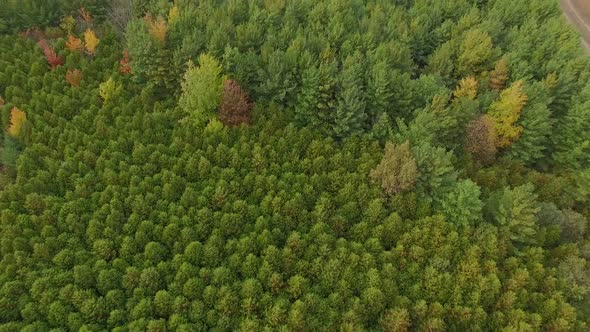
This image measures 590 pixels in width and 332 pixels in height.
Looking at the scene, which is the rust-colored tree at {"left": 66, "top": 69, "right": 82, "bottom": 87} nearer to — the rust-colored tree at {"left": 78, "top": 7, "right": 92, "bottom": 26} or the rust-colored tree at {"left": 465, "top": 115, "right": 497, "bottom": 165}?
the rust-colored tree at {"left": 78, "top": 7, "right": 92, "bottom": 26}

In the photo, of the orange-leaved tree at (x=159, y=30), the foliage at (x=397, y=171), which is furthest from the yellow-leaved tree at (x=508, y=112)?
the orange-leaved tree at (x=159, y=30)

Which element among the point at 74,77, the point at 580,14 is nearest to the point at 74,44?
the point at 74,77

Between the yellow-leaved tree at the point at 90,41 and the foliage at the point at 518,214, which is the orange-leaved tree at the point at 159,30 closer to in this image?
the yellow-leaved tree at the point at 90,41

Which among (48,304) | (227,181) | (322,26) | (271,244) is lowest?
(271,244)

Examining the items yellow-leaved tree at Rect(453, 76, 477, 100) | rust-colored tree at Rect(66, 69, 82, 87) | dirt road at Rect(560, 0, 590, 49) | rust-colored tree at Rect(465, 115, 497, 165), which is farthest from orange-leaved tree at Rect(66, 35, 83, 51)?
dirt road at Rect(560, 0, 590, 49)

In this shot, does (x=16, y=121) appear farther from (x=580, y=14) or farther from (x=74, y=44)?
(x=580, y=14)

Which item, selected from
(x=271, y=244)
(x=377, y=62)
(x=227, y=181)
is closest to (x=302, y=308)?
(x=271, y=244)

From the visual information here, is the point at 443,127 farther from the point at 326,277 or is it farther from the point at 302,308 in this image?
the point at 302,308
